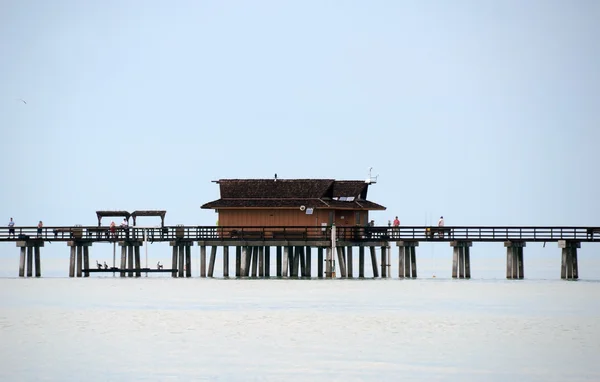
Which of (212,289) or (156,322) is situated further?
(212,289)

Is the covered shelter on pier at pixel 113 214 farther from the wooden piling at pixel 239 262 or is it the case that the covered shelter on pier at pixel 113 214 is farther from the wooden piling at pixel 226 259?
the wooden piling at pixel 239 262

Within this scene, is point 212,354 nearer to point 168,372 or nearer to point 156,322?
point 168,372

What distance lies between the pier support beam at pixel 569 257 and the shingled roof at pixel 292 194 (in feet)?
37.7

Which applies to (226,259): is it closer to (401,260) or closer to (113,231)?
(113,231)

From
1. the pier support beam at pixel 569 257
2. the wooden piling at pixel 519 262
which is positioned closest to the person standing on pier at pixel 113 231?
the wooden piling at pixel 519 262

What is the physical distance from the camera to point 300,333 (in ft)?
139

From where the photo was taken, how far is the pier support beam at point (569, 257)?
68.0 metres

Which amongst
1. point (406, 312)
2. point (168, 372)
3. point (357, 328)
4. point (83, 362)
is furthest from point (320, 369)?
Answer: point (406, 312)

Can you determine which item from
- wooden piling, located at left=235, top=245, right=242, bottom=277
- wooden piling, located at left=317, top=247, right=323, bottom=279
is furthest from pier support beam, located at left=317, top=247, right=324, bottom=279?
wooden piling, located at left=235, top=245, right=242, bottom=277

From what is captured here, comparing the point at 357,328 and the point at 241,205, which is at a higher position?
the point at 241,205

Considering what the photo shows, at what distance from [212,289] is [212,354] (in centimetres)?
2851

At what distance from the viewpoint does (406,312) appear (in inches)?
2008

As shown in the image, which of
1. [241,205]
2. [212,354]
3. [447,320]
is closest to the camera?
[212,354]

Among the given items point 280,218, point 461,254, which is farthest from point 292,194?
point 461,254
